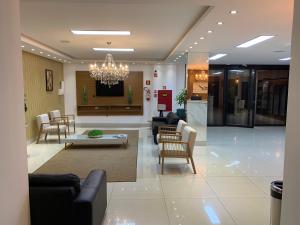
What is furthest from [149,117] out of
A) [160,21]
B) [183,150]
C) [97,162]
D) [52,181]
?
[52,181]

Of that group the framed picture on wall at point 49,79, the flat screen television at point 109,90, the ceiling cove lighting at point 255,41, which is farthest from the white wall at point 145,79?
the ceiling cove lighting at point 255,41

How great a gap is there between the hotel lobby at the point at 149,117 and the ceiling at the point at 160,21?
28 mm

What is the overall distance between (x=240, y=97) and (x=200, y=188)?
7.77 metres

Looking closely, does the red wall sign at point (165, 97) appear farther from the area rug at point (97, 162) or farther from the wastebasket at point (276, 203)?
the wastebasket at point (276, 203)

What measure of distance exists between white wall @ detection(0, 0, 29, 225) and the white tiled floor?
1.46m

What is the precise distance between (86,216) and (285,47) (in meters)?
6.47

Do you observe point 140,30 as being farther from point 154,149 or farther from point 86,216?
point 86,216

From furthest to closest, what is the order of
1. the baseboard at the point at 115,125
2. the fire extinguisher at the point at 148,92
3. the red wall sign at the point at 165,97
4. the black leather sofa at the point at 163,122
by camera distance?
the fire extinguisher at the point at 148,92 < the red wall sign at the point at 165,97 < the baseboard at the point at 115,125 < the black leather sofa at the point at 163,122

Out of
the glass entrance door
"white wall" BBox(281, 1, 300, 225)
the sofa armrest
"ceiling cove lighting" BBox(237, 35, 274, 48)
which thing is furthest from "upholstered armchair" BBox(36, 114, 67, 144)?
the glass entrance door

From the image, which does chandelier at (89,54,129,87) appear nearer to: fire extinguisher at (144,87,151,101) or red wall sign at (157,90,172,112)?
fire extinguisher at (144,87,151,101)

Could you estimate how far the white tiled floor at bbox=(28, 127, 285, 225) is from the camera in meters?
3.26

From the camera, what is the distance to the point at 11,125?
1804 millimetres

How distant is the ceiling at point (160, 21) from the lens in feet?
11.6

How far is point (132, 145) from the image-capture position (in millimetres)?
7199
